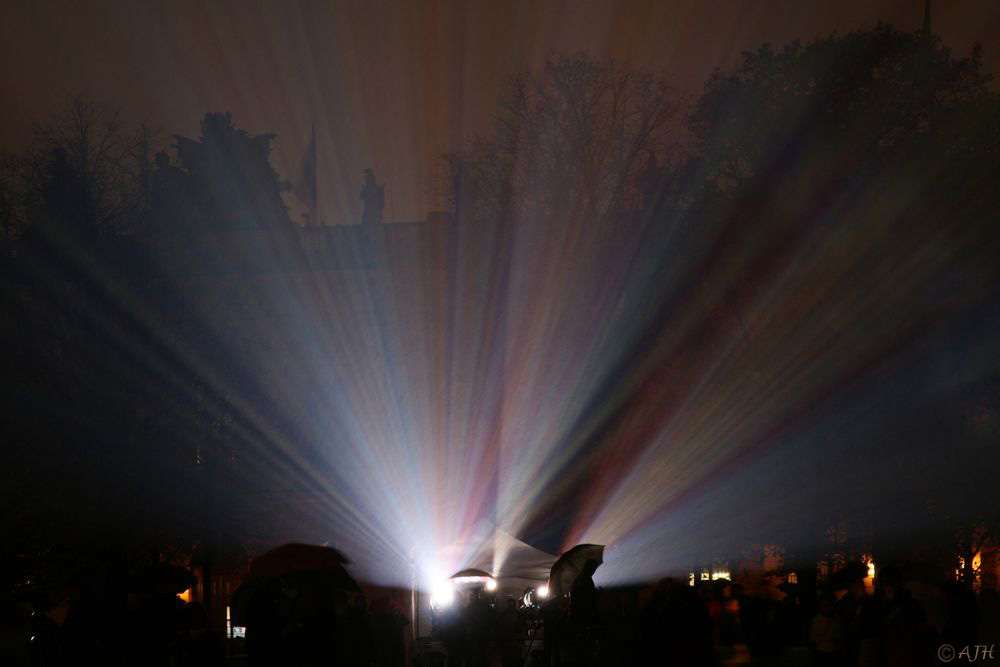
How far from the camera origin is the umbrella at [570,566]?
1938 cm

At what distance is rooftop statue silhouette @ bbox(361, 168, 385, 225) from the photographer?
56969 mm

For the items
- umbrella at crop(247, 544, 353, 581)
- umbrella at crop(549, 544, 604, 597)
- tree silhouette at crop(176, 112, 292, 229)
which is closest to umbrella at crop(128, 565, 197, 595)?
umbrella at crop(247, 544, 353, 581)

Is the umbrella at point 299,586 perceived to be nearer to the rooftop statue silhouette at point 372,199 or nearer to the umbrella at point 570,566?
the umbrella at point 570,566

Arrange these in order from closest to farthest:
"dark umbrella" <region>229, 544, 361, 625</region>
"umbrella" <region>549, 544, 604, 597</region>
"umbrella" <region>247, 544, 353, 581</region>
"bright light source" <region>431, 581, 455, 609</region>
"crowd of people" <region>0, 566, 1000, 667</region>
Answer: "crowd of people" <region>0, 566, 1000, 667</region> < "dark umbrella" <region>229, 544, 361, 625</region> < "umbrella" <region>247, 544, 353, 581</region> < "umbrella" <region>549, 544, 604, 597</region> < "bright light source" <region>431, 581, 455, 609</region>

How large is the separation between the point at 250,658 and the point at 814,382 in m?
15.4

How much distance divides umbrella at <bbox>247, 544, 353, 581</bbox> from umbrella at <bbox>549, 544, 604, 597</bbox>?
8758 millimetres

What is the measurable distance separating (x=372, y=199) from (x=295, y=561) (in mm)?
47438

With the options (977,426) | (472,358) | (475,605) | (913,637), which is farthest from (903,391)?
(472,358)

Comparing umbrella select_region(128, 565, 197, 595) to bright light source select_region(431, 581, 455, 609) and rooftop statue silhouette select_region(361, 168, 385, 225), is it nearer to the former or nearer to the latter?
bright light source select_region(431, 581, 455, 609)

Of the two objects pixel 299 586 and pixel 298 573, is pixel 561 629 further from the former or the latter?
pixel 299 586

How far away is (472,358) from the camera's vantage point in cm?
3956

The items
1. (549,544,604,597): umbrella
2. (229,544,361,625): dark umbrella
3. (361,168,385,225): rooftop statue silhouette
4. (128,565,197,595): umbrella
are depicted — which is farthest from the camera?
(361,168,385,225): rooftop statue silhouette

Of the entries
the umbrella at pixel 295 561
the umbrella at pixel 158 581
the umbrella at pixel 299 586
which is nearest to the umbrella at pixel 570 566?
the umbrella at pixel 158 581

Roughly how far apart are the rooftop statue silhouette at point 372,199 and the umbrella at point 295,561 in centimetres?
4656
